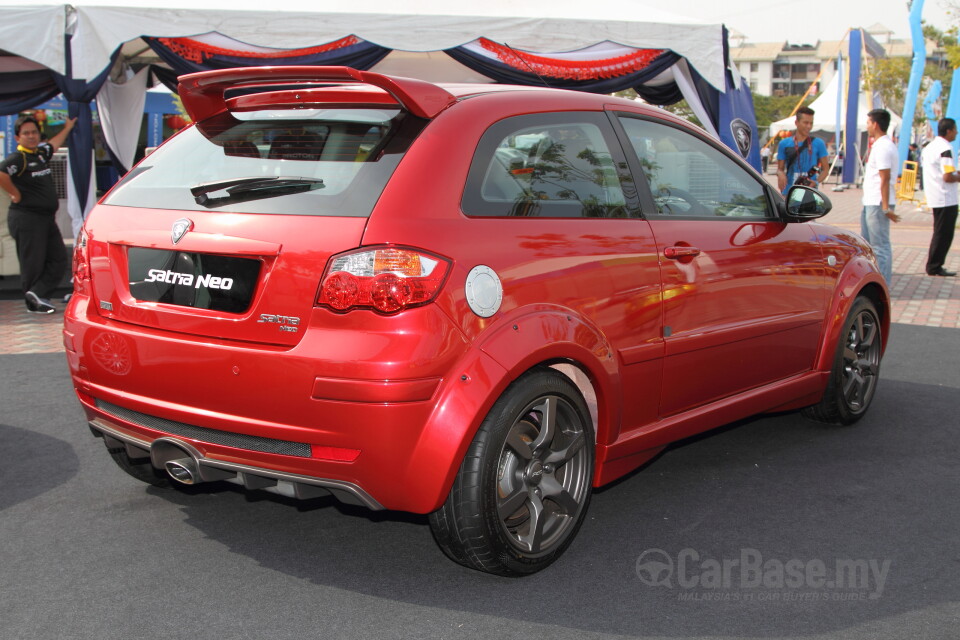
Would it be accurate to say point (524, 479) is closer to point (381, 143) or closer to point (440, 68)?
point (381, 143)

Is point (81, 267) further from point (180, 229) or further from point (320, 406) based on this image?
point (320, 406)

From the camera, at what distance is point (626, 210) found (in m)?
3.84

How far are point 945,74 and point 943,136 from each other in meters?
73.8

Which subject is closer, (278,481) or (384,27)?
(278,481)

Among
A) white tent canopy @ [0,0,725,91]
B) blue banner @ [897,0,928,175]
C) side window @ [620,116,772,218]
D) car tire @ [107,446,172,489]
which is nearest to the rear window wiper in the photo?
car tire @ [107,446,172,489]

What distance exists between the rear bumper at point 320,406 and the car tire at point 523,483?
0.17 metres

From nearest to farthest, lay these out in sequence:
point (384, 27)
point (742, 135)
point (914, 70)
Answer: point (384, 27) → point (742, 135) → point (914, 70)

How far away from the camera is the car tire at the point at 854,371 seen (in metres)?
5.21

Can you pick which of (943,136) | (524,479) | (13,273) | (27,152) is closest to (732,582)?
(524,479)

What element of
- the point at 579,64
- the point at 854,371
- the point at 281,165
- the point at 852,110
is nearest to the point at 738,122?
the point at 579,64

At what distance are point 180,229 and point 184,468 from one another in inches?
31.3

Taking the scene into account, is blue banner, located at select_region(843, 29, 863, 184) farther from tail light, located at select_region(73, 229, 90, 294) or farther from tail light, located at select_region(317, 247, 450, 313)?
tail light, located at select_region(317, 247, 450, 313)

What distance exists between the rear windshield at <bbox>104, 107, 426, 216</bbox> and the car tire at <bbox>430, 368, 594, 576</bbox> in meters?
0.84

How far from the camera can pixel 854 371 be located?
5.38 meters
